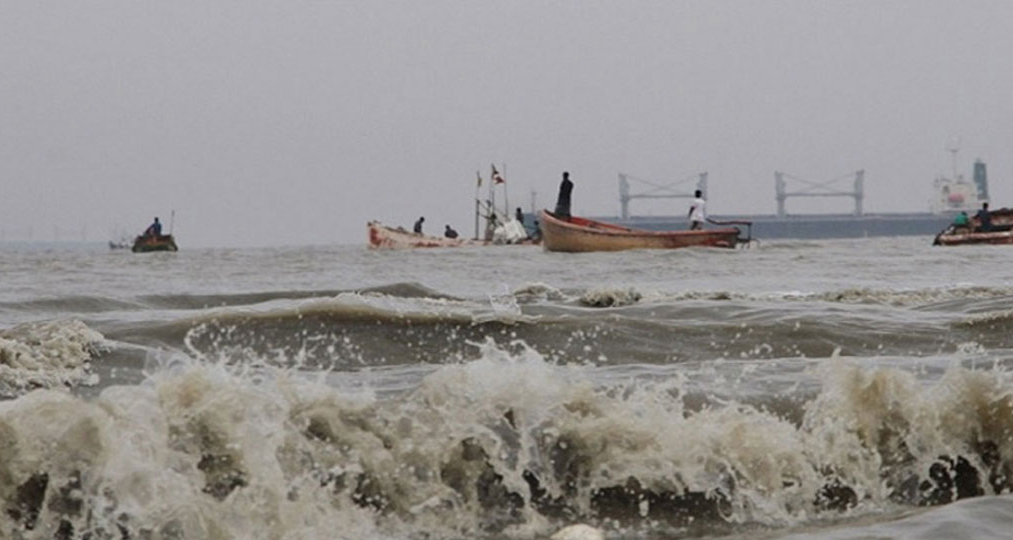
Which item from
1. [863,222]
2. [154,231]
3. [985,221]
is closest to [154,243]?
[154,231]

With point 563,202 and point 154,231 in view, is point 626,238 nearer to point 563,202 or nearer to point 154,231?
point 563,202

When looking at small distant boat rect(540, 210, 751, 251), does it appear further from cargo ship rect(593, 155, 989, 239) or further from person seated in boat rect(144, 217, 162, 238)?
cargo ship rect(593, 155, 989, 239)

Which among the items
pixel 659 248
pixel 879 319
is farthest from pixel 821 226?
pixel 879 319

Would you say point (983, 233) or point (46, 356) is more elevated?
point (46, 356)

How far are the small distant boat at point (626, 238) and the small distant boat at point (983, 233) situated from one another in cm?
607

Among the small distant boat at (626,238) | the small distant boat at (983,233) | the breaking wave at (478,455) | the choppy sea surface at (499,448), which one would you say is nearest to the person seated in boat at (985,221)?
the small distant boat at (983,233)

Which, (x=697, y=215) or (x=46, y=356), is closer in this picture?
(x=46, y=356)

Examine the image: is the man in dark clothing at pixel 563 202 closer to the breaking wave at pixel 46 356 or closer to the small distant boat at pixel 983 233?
the small distant boat at pixel 983 233

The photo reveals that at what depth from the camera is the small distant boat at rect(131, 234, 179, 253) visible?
5173 centimetres

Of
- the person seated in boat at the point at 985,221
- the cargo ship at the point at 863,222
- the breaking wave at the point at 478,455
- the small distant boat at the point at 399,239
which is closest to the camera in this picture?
the breaking wave at the point at 478,455

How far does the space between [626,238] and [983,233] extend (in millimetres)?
9260

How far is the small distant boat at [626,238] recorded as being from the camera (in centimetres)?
3231

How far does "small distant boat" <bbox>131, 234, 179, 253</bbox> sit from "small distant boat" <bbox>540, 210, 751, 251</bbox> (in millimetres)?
22322

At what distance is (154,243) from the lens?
52.3 m
